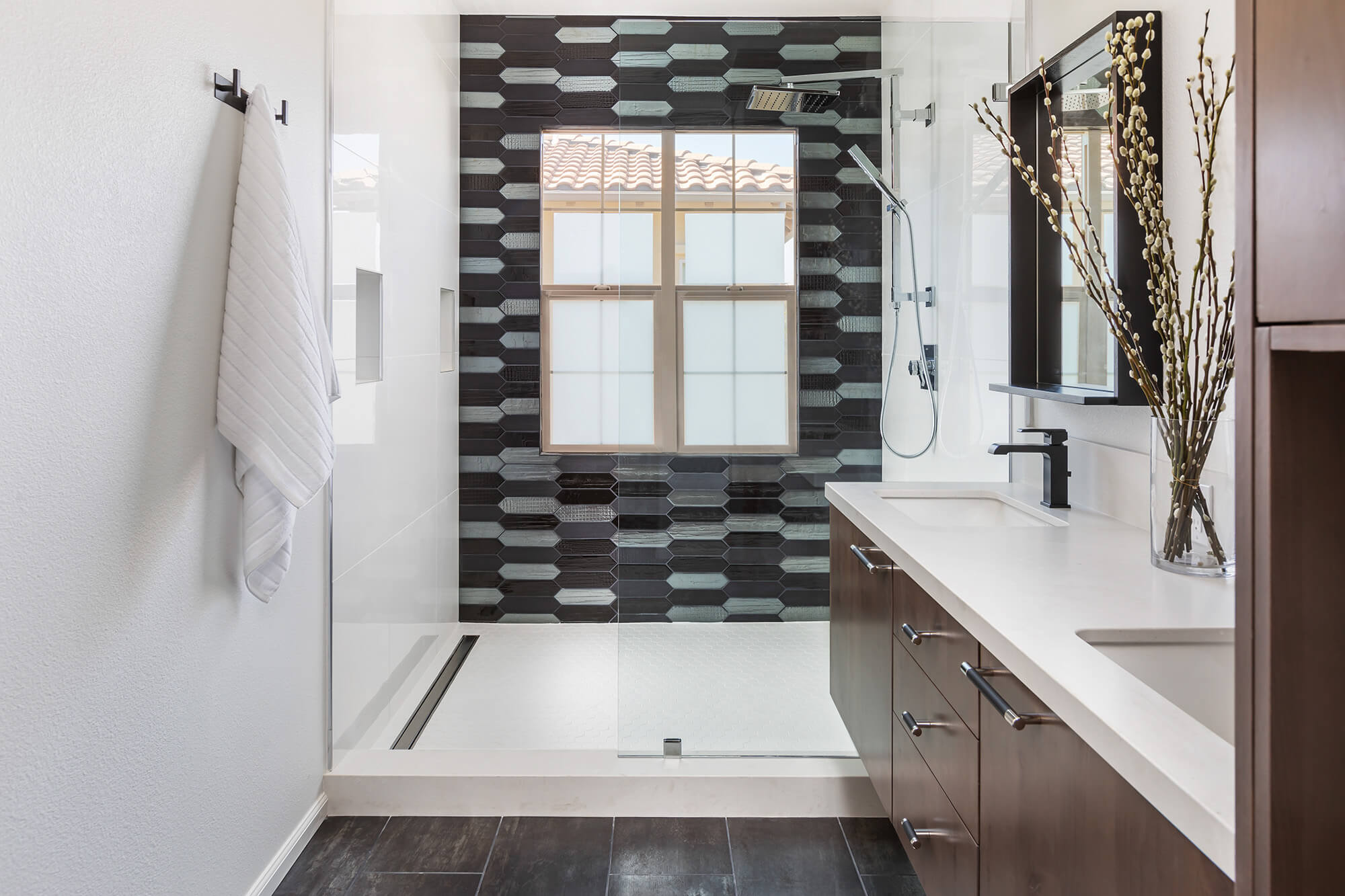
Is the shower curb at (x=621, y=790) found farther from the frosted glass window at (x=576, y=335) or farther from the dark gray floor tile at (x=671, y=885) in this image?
the frosted glass window at (x=576, y=335)

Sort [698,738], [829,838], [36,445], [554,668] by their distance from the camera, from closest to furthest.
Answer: [36,445] → [829,838] → [698,738] → [554,668]

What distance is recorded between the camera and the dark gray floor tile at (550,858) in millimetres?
2072

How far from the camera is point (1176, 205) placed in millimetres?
1814

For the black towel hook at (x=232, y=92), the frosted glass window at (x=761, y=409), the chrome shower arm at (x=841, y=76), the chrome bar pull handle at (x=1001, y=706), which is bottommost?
the chrome bar pull handle at (x=1001, y=706)

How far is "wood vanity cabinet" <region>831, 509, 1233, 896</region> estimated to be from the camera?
0.86 metres

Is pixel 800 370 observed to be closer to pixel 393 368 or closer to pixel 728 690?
pixel 728 690

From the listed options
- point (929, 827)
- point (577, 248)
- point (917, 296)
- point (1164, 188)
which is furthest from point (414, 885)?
point (577, 248)

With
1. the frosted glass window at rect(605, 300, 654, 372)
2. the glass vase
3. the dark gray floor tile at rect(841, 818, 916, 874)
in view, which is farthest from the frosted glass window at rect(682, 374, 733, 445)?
the glass vase

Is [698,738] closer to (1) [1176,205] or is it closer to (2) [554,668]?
(2) [554,668]

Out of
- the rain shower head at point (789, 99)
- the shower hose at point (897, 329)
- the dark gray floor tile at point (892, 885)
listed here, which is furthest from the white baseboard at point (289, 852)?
the rain shower head at point (789, 99)

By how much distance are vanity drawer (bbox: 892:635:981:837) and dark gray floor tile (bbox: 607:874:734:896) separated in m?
0.62

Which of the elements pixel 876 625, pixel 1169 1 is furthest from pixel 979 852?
pixel 1169 1

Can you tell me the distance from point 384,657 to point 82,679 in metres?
1.64

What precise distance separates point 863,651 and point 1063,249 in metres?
1.09
